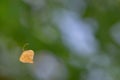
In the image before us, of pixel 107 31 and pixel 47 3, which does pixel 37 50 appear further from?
pixel 107 31

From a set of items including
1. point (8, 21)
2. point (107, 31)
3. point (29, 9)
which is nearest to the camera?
point (8, 21)

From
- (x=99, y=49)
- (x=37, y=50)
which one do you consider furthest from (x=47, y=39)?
(x=99, y=49)

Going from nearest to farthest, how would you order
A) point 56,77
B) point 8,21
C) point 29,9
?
point 8,21
point 29,9
point 56,77

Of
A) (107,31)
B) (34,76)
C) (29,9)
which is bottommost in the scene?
(34,76)

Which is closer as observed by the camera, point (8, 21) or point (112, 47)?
point (8, 21)

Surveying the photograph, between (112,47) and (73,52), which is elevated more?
(112,47)

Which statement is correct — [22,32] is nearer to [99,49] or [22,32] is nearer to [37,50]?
[37,50]
